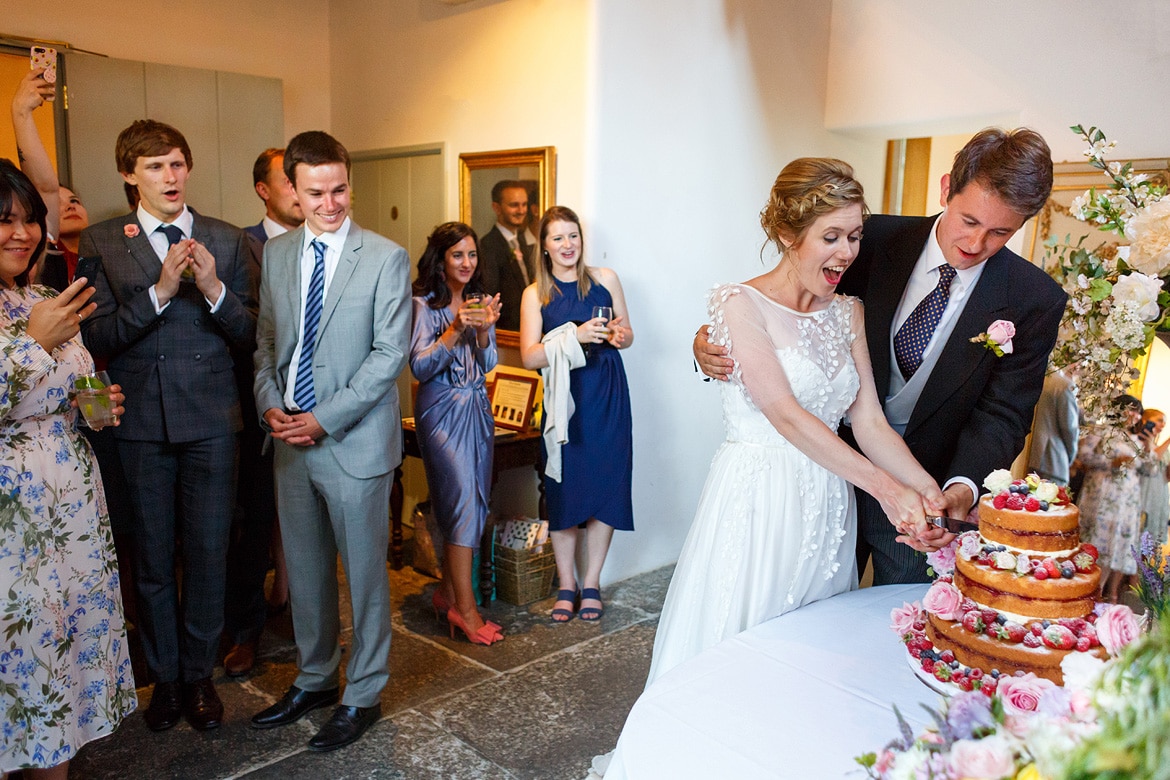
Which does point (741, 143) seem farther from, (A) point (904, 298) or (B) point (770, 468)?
(B) point (770, 468)

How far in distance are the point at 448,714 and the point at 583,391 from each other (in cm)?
160

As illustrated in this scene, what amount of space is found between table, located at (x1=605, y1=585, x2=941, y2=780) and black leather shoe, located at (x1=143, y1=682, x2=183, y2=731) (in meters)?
2.18

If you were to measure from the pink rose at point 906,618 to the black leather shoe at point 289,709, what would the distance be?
222 centimetres

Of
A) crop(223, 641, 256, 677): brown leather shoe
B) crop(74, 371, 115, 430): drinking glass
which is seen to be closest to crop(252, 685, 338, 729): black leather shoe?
crop(223, 641, 256, 677): brown leather shoe

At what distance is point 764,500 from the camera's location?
2.38 m

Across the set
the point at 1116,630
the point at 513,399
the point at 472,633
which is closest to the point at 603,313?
the point at 513,399

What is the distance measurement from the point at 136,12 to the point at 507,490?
134 inches

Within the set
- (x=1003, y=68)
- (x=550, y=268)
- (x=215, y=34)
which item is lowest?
(x=550, y=268)

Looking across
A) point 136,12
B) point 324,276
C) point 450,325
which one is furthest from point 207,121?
point 324,276

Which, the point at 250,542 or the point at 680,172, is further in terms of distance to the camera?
the point at 680,172

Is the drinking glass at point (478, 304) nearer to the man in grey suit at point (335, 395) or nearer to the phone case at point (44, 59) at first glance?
the man in grey suit at point (335, 395)

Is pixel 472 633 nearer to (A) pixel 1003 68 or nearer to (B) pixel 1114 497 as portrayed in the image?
(B) pixel 1114 497

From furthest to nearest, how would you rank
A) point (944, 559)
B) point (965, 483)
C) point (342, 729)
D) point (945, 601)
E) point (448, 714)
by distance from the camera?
point (448, 714) → point (342, 729) → point (965, 483) → point (944, 559) → point (945, 601)

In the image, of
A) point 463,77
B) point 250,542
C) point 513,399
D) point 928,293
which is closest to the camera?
point 928,293
